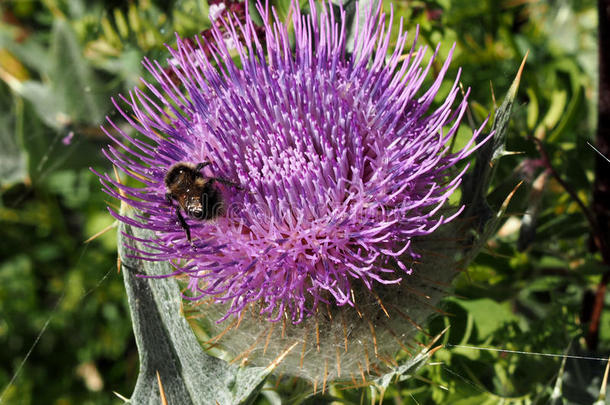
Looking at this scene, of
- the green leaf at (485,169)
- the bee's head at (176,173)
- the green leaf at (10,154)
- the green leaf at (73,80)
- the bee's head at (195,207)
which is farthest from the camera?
the green leaf at (10,154)

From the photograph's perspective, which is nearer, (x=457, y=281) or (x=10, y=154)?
(x=457, y=281)

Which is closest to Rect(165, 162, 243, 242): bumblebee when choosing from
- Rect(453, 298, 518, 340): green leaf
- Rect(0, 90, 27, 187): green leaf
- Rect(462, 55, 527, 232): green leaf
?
Rect(462, 55, 527, 232): green leaf

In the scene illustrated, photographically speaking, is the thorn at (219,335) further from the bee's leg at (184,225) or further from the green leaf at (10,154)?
the green leaf at (10,154)

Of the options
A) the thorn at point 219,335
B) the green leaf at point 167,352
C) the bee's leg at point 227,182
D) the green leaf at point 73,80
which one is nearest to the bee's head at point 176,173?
the bee's leg at point 227,182

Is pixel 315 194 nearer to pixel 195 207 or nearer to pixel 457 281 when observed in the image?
pixel 195 207

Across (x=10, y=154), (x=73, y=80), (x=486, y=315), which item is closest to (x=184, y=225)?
(x=486, y=315)

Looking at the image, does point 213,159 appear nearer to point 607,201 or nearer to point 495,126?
point 495,126

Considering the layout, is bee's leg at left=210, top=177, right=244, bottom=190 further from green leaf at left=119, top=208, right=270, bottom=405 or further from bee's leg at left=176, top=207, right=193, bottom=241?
green leaf at left=119, top=208, right=270, bottom=405
